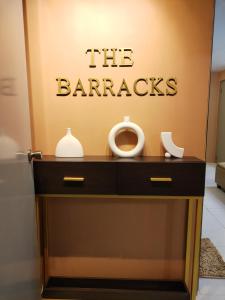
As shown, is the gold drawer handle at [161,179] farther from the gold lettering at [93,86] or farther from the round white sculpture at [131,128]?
the gold lettering at [93,86]

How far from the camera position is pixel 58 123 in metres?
1.69

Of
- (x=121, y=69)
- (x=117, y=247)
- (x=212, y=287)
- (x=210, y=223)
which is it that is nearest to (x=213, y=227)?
(x=210, y=223)

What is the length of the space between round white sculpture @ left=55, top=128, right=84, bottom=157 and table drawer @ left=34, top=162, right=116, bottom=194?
0.45 ft

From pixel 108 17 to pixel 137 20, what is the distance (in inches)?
Answer: 7.6

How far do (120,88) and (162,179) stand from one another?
69 cm

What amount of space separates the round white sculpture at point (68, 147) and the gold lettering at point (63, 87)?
275 mm

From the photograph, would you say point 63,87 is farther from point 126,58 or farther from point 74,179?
point 74,179

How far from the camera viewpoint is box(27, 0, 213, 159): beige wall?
1568mm

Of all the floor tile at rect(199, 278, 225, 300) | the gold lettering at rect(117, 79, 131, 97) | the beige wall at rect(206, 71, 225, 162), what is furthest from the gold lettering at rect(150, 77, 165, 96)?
the beige wall at rect(206, 71, 225, 162)

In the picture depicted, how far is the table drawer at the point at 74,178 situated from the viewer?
1.43 m

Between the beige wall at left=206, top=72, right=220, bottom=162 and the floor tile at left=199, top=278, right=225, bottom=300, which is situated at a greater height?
the beige wall at left=206, top=72, right=220, bottom=162

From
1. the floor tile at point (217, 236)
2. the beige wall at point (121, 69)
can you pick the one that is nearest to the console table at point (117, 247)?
the beige wall at point (121, 69)

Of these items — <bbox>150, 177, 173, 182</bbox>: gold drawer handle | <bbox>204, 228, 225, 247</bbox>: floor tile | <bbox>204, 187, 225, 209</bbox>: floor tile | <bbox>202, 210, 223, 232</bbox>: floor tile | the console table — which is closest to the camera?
<bbox>150, 177, 173, 182</bbox>: gold drawer handle

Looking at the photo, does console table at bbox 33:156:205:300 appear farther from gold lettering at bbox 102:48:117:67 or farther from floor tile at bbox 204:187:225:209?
floor tile at bbox 204:187:225:209
